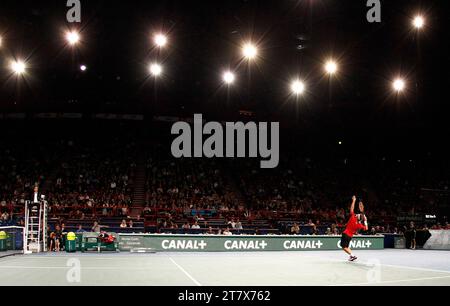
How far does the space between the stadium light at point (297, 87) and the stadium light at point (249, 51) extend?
4.28 m

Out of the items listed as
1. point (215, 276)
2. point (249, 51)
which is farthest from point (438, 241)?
point (215, 276)

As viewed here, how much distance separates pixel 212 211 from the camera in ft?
94.9

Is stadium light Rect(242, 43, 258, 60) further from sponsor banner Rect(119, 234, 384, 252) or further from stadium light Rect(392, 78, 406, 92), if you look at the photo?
sponsor banner Rect(119, 234, 384, 252)

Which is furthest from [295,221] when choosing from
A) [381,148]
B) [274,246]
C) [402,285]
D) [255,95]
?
[402,285]

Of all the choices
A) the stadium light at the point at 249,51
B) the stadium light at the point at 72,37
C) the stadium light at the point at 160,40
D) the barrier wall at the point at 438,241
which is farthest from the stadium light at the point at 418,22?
the stadium light at the point at 72,37

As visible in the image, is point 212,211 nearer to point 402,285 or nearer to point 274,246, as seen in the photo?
point 274,246

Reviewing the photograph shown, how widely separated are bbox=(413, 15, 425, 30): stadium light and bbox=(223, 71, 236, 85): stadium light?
34.0 ft

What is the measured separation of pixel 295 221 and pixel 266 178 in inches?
278

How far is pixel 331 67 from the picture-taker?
23.7 m

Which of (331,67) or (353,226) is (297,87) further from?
(353,226)

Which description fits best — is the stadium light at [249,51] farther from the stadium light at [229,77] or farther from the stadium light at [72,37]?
the stadium light at [72,37]

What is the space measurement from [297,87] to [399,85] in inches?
228

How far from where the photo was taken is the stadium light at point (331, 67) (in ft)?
76.2

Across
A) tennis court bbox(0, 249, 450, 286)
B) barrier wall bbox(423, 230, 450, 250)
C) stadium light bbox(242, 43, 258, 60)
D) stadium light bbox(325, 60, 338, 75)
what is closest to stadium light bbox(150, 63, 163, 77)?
stadium light bbox(242, 43, 258, 60)
